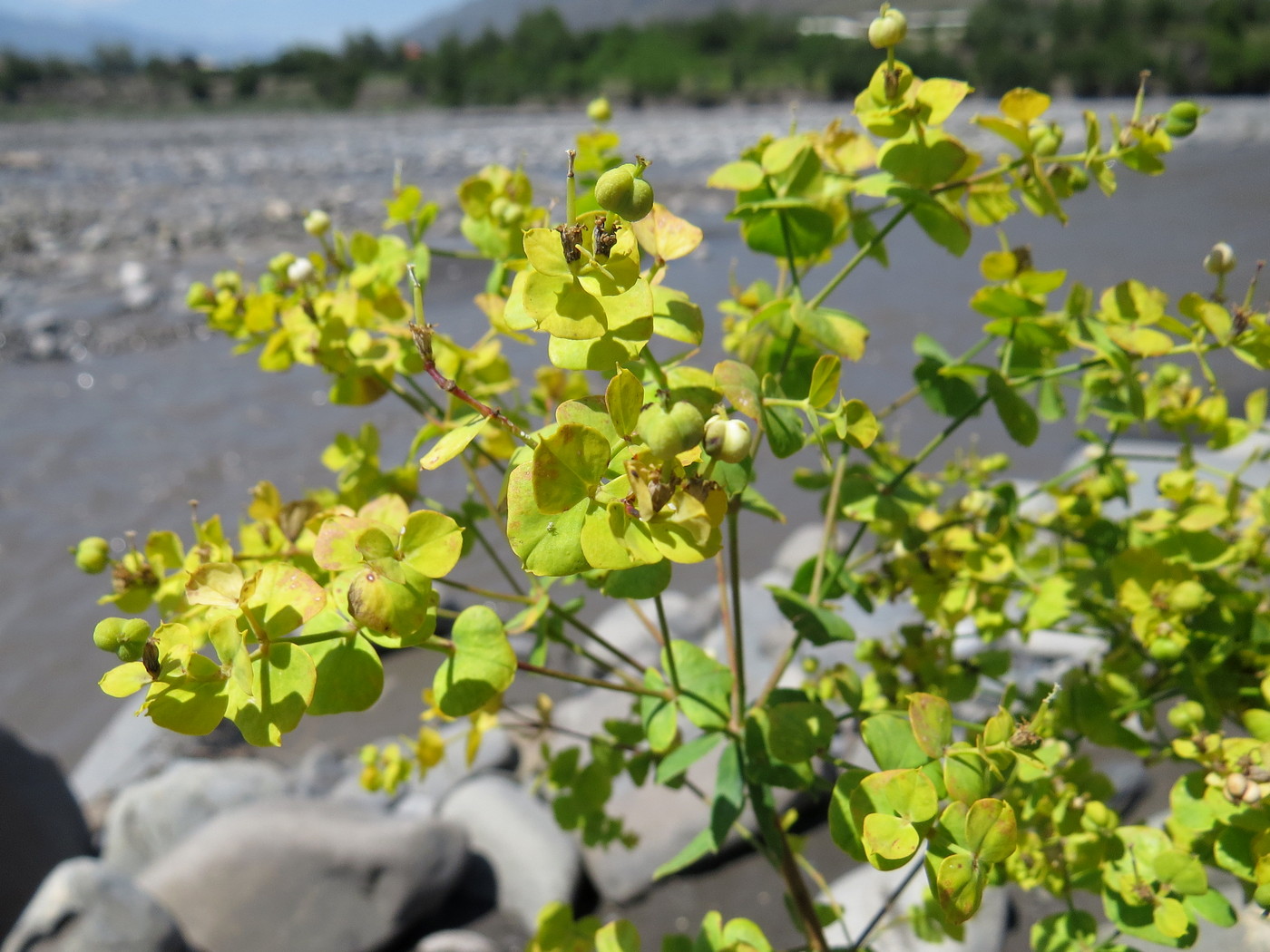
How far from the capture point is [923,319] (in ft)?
14.8

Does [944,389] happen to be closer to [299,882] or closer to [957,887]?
[957,887]

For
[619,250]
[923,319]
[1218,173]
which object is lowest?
[923,319]

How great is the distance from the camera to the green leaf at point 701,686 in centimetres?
62

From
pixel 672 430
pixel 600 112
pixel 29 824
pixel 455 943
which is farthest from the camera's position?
pixel 29 824

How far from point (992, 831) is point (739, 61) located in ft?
75.6

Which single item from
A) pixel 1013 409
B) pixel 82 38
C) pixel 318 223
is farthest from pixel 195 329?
pixel 82 38

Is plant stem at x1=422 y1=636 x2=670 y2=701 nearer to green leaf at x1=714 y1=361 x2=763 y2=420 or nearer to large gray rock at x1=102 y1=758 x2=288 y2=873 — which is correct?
green leaf at x1=714 y1=361 x2=763 y2=420

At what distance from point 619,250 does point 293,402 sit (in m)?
4.19

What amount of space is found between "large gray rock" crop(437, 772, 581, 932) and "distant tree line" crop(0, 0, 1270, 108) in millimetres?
14358

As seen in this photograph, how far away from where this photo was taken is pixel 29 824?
1.63 metres

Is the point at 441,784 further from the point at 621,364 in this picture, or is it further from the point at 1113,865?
the point at 621,364

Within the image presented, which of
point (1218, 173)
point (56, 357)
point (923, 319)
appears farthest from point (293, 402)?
point (1218, 173)

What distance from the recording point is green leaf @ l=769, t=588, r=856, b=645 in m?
0.63

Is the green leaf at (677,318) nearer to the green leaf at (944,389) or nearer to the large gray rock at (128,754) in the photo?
the green leaf at (944,389)
